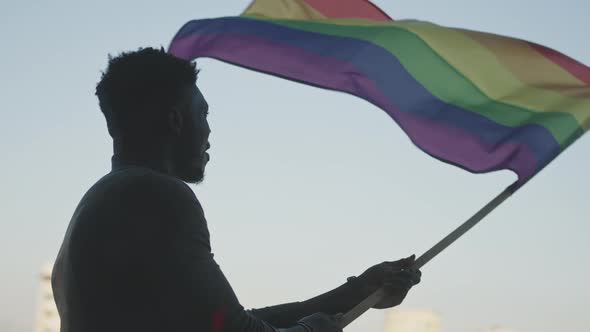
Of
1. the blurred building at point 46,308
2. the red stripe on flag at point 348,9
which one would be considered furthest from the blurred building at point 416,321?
the red stripe on flag at point 348,9

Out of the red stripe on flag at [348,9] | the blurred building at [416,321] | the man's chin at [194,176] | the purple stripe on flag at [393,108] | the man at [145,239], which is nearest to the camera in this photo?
the man at [145,239]

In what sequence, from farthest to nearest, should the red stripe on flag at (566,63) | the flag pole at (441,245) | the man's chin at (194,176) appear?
the red stripe on flag at (566,63) → the flag pole at (441,245) → the man's chin at (194,176)

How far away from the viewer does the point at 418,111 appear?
5234 mm

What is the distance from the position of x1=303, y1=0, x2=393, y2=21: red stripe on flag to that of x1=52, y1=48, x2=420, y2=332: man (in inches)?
83.0

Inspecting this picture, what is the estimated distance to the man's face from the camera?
12.3 feet

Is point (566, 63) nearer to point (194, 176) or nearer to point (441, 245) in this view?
point (441, 245)

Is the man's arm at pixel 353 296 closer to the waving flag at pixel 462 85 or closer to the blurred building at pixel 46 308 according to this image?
the waving flag at pixel 462 85

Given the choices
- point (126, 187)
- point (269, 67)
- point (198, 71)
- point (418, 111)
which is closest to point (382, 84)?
point (418, 111)

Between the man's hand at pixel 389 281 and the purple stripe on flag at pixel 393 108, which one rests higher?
the purple stripe on flag at pixel 393 108

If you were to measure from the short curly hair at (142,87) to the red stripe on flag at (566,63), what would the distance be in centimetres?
211

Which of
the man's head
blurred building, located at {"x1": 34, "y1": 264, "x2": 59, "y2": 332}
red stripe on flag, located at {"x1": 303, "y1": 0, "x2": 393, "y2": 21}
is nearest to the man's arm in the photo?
the man's head

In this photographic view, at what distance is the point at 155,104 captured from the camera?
371 centimetres

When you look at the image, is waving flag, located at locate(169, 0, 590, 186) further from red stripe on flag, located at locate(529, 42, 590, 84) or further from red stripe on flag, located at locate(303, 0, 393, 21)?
red stripe on flag, located at locate(303, 0, 393, 21)

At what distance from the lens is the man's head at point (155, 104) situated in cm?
371
